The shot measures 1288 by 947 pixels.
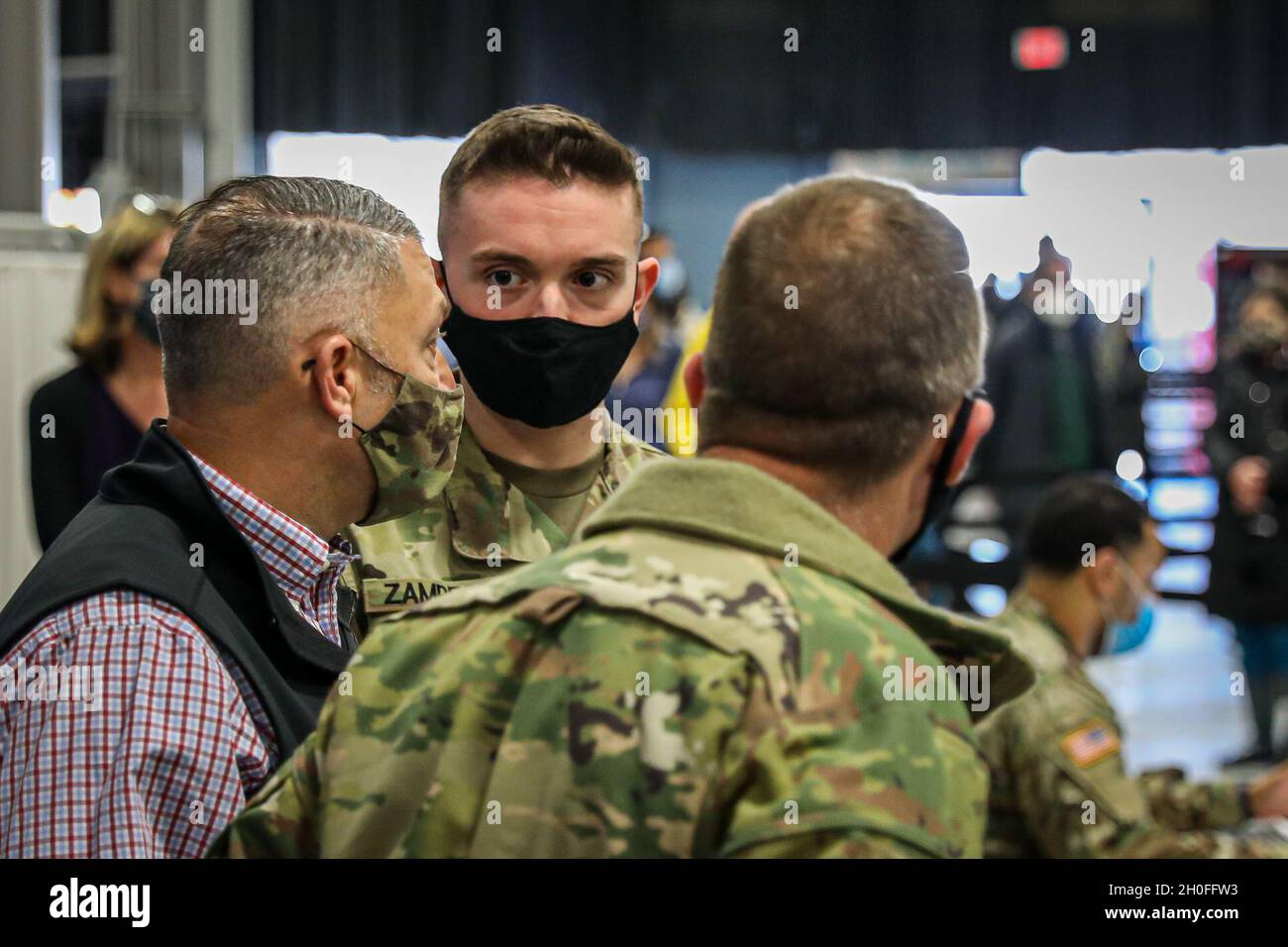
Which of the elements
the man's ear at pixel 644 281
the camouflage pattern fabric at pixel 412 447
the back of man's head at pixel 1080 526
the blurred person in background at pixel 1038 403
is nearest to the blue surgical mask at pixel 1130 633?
the back of man's head at pixel 1080 526

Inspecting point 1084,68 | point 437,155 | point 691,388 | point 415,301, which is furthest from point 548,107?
point 1084,68

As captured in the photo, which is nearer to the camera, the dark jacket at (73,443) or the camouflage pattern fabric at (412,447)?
the camouflage pattern fabric at (412,447)

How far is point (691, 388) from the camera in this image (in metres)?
1.24

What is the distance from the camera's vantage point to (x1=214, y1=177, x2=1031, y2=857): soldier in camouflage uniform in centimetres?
103

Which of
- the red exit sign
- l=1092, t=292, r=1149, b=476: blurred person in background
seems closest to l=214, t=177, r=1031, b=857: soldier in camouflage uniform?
l=1092, t=292, r=1149, b=476: blurred person in background

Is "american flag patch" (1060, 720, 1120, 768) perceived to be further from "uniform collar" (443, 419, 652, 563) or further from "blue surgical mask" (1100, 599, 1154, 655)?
"uniform collar" (443, 419, 652, 563)

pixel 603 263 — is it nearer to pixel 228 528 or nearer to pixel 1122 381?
pixel 228 528

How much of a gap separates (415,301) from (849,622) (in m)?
0.77

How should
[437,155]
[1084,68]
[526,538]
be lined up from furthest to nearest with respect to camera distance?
1. [1084,68]
2. [437,155]
3. [526,538]

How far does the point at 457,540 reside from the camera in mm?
1935

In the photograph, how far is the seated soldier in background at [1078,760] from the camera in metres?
2.48

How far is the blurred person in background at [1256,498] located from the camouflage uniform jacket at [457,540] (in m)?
3.91

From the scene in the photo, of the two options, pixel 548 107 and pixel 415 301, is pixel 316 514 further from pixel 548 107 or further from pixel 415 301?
pixel 548 107

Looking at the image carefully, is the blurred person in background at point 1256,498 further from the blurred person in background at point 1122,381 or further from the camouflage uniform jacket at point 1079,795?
the camouflage uniform jacket at point 1079,795
